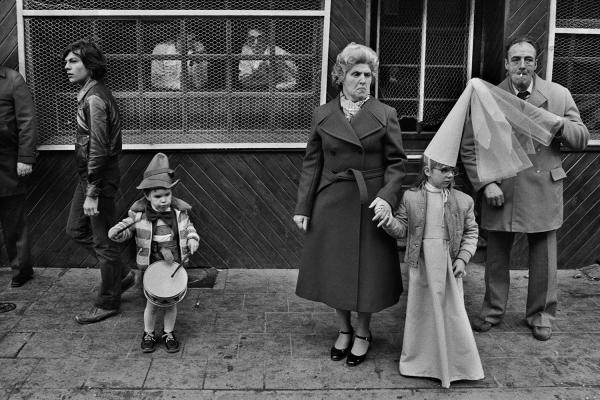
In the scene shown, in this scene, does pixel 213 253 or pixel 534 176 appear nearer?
pixel 534 176

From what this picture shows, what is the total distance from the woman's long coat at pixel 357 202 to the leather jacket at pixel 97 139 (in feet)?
5.52

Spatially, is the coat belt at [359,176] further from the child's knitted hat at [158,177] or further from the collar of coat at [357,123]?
the child's knitted hat at [158,177]

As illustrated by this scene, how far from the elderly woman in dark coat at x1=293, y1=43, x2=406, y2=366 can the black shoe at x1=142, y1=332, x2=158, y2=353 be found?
1159 mm

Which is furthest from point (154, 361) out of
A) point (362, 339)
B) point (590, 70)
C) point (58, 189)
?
point (590, 70)

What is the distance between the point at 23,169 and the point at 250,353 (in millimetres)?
2625

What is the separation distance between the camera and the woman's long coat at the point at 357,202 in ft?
15.6

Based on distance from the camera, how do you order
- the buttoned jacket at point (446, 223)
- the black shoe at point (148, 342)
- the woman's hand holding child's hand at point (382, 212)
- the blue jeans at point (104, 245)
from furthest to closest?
the blue jeans at point (104, 245), the black shoe at point (148, 342), the buttoned jacket at point (446, 223), the woman's hand holding child's hand at point (382, 212)

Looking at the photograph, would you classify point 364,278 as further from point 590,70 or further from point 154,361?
point 590,70

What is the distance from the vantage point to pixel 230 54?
662cm

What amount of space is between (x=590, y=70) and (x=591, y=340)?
273 centimetres

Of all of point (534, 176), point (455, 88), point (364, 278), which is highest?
point (455, 88)

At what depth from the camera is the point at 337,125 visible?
188 inches

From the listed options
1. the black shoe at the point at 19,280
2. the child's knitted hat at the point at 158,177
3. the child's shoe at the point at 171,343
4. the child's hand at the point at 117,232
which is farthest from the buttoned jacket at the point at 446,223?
the black shoe at the point at 19,280

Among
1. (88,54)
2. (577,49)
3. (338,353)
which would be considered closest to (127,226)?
(88,54)
